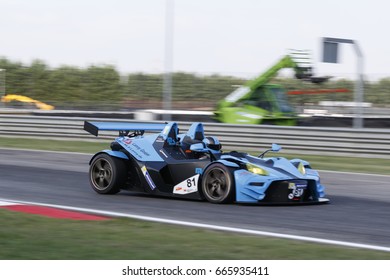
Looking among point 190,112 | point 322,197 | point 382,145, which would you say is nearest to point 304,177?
point 322,197

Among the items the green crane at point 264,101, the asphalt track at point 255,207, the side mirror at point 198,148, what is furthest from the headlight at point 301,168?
the green crane at point 264,101

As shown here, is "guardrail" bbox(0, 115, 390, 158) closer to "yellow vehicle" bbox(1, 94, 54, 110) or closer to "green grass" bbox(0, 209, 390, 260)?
"green grass" bbox(0, 209, 390, 260)

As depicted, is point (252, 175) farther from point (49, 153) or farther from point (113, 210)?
point (49, 153)

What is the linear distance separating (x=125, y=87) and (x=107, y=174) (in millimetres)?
22247

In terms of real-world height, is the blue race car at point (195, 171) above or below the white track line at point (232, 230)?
above

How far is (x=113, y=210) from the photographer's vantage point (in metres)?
9.91

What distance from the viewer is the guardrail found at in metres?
17.8

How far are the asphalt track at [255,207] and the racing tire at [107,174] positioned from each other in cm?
14

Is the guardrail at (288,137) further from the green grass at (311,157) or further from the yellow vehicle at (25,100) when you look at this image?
the yellow vehicle at (25,100)

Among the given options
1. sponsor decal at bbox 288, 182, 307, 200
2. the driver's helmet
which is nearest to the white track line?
sponsor decal at bbox 288, 182, 307, 200

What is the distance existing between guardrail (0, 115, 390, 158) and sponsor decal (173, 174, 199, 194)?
8.07 metres

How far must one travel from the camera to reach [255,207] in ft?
33.1

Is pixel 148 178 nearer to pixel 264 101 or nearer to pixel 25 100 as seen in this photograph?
pixel 264 101

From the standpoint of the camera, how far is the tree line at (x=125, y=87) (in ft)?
83.6
